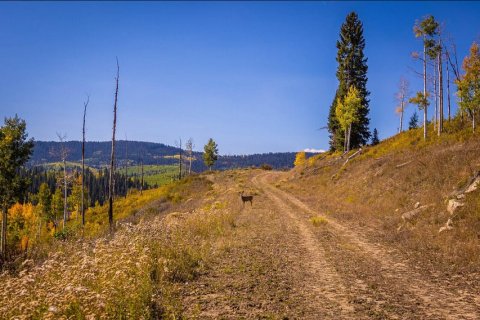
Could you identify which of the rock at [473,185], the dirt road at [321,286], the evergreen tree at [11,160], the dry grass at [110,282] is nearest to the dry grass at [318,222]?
the dirt road at [321,286]

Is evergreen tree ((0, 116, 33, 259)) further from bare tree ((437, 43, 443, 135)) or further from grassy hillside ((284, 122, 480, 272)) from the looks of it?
bare tree ((437, 43, 443, 135))

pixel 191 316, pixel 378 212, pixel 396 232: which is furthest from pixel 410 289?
pixel 378 212

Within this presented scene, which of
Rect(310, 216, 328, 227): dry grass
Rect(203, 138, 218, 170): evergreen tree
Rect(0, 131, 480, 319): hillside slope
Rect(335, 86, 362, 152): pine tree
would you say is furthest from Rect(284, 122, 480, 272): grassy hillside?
Rect(203, 138, 218, 170): evergreen tree

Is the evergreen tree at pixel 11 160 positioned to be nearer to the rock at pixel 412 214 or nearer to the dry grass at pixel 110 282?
the dry grass at pixel 110 282

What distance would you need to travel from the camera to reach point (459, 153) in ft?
67.6

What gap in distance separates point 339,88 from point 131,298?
5374 cm

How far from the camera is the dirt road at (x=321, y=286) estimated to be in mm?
6637

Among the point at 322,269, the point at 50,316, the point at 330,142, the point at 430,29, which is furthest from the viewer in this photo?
the point at 330,142

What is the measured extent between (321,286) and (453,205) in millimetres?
8877

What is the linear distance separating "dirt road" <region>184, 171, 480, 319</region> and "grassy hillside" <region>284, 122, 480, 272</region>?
4.12 ft

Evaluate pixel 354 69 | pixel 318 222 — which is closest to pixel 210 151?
pixel 354 69

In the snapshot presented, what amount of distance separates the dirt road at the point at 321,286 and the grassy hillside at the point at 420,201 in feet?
4.12

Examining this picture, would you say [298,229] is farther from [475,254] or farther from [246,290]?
[246,290]

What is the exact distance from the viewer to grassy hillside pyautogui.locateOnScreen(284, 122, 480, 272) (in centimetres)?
1127
